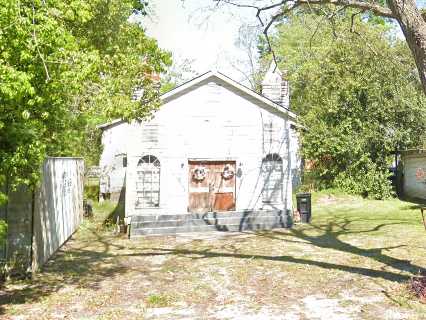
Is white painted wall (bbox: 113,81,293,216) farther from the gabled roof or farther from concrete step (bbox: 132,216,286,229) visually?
concrete step (bbox: 132,216,286,229)

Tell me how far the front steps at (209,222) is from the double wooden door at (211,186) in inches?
70.8

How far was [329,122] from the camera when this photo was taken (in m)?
26.6

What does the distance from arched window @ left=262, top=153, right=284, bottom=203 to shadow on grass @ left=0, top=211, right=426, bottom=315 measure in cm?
250

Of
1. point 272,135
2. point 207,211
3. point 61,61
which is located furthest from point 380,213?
point 61,61

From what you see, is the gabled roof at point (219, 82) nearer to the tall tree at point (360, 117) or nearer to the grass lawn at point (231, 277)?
the grass lawn at point (231, 277)

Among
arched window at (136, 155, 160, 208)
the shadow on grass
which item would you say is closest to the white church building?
arched window at (136, 155, 160, 208)

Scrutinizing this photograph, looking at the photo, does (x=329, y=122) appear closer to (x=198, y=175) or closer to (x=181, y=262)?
(x=198, y=175)

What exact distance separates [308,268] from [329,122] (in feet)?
56.2

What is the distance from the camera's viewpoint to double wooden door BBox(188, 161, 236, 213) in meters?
18.9

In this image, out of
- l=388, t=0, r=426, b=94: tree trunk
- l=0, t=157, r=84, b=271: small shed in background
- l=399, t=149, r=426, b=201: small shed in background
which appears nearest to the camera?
l=388, t=0, r=426, b=94: tree trunk

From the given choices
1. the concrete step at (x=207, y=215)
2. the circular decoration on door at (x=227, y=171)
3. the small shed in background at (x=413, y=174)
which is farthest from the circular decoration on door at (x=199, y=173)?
the small shed in background at (x=413, y=174)

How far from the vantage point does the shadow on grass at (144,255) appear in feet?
31.6

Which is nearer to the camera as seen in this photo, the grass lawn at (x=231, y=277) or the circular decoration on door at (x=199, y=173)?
the grass lawn at (x=231, y=277)

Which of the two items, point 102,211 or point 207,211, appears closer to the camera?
point 207,211
